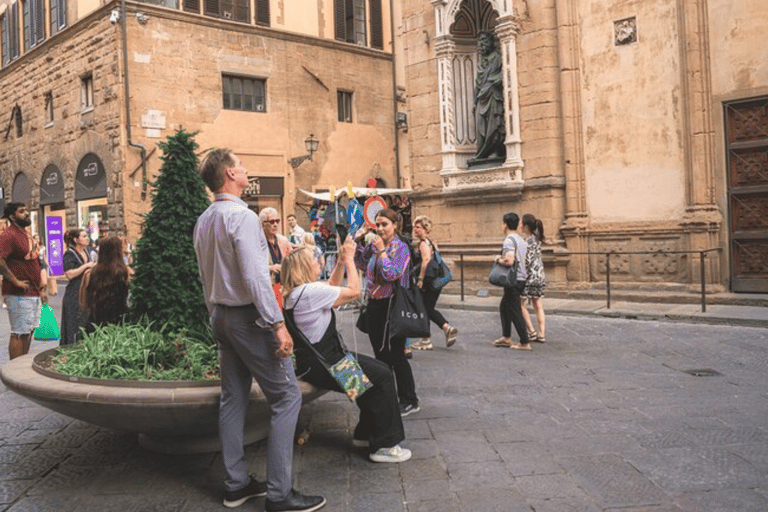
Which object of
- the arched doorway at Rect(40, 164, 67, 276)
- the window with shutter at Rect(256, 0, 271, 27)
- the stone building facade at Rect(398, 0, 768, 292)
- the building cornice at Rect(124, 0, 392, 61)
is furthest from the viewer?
the window with shutter at Rect(256, 0, 271, 27)

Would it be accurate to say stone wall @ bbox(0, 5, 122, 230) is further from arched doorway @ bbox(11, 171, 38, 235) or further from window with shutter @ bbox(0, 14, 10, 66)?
window with shutter @ bbox(0, 14, 10, 66)

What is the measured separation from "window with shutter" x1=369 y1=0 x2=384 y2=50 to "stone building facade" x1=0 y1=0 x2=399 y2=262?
4 centimetres

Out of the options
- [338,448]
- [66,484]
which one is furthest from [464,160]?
[66,484]

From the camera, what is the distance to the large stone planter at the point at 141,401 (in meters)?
4.11

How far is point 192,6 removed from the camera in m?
22.5

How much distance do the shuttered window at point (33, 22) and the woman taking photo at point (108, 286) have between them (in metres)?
22.3

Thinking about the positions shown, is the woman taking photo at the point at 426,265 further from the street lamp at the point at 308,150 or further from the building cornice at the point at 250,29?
the building cornice at the point at 250,29

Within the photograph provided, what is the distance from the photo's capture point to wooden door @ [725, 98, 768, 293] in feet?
37.1

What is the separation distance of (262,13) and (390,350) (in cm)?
2089

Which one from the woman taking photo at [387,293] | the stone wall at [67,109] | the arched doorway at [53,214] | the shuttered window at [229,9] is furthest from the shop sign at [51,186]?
the woman taking photo at [387,293]

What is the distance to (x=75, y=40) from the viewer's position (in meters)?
23.2

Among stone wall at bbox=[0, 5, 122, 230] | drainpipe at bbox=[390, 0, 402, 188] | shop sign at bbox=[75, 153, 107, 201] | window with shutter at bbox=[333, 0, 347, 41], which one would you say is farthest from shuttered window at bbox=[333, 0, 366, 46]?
shop sign at bbox=[75, 153, 107, 201]

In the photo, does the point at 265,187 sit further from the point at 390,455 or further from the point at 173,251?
the point at 390,455

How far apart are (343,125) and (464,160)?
36.8ft
